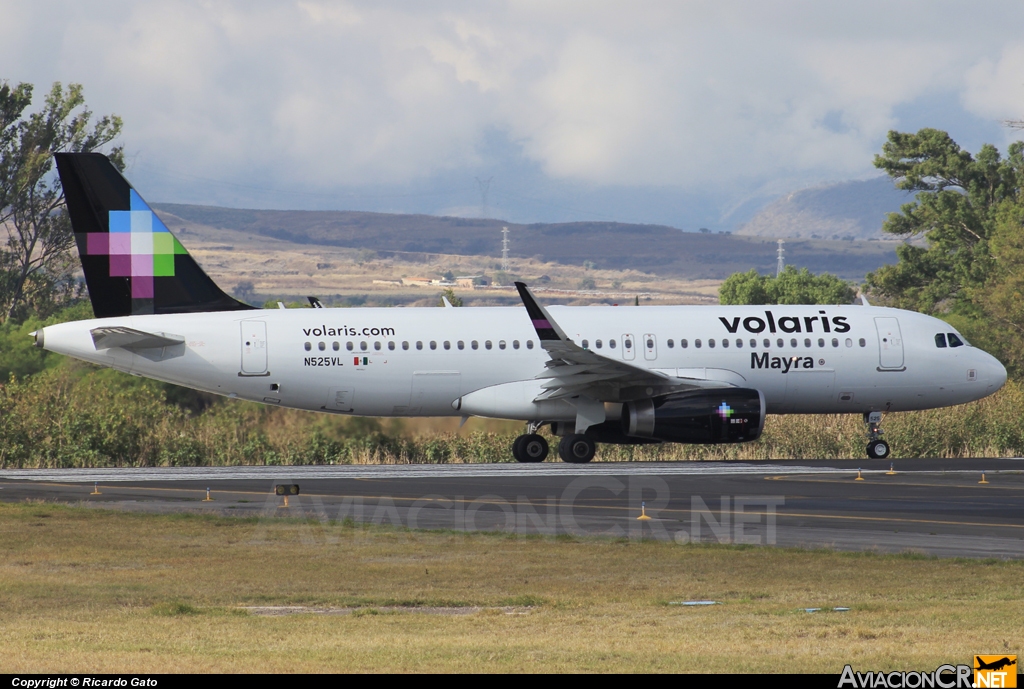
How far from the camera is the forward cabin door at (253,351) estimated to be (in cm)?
3309

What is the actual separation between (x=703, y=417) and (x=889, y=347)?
6.41 m

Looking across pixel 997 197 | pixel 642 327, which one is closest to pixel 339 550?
pixel 642 327

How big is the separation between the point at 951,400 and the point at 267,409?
62.0 ft

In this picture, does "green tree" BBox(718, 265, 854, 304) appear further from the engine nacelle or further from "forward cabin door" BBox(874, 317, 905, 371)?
the engine nacelle

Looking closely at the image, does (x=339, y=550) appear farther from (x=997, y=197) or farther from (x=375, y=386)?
(x=997, y=197)

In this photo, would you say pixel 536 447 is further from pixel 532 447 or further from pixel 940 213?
Result: pixel 940 213

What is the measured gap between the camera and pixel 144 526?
21453mm

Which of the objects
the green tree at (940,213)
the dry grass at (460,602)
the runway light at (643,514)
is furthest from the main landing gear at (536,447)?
the green tree at (940,213)

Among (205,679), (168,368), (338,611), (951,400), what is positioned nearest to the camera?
(205,679)

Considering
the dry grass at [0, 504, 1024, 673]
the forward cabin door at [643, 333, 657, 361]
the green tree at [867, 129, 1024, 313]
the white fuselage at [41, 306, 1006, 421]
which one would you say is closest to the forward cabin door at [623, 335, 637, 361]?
the white fuselage at [41, 306, 1006, 421]

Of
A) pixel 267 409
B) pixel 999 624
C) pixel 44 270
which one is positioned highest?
pixel 44 270

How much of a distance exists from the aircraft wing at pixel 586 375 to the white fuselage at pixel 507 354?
0.74m

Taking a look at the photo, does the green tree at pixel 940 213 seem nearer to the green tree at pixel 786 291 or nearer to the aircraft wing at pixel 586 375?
the green tree at pixel 786 291

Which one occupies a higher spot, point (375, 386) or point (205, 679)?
point (375, 386)
